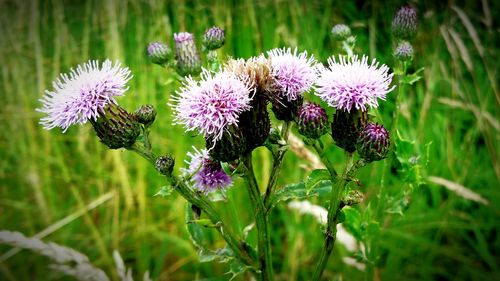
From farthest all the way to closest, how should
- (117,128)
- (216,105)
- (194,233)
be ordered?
(194,233) → (117,128) → (216,105)

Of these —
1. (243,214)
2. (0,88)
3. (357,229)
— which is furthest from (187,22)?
(357,229)

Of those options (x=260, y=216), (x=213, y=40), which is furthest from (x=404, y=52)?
(x=260, y=216)

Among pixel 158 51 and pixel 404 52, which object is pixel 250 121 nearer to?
pixel 158 51

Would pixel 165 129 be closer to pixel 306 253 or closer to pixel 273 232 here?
pixel 273 232

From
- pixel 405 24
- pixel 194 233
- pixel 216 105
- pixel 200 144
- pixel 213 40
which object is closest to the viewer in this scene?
pixel 216 105

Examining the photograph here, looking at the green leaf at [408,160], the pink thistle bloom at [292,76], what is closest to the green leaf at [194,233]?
the pink thistle bloom at [292,76]
